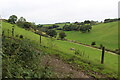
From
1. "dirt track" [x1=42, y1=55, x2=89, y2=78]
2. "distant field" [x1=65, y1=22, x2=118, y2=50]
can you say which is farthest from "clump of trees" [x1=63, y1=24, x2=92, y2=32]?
"dirt track" [x1=42, y1=55, x2=89, y2=78]

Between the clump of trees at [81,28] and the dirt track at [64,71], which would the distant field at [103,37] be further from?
the dirt track at [64,71]

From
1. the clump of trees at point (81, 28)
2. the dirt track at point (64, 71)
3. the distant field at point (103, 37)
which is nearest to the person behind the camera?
the dirt track at point (64, 71)

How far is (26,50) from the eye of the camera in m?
11.2

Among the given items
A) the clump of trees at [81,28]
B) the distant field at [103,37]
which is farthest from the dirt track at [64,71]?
the clump of trees at [81,28]

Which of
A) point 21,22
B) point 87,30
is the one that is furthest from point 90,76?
point 87,30

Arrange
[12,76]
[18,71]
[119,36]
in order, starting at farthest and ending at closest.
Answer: [119,36], [18,71], [12,76]

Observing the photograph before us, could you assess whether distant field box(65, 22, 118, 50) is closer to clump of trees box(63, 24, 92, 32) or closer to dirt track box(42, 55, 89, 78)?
clump of trees box(63, 24, 92, 32)

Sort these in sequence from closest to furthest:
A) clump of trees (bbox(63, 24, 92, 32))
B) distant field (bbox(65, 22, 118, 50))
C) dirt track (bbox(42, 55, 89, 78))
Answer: dirt track (bbox(42, 55, 89, 78))
distant field (bbox(65, 22, 118, 50))
clump of trees (bbox(63, 24, 92, 32))

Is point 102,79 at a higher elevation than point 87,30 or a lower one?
lower

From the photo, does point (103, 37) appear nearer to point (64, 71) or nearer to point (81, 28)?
point (81, 28)

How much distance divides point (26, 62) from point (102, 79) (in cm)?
814

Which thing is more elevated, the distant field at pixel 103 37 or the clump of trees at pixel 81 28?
the clump of trees at pixel 81 28

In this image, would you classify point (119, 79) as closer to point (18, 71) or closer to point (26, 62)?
point (26, 62)

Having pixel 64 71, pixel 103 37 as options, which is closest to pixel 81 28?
pixel 103 37
